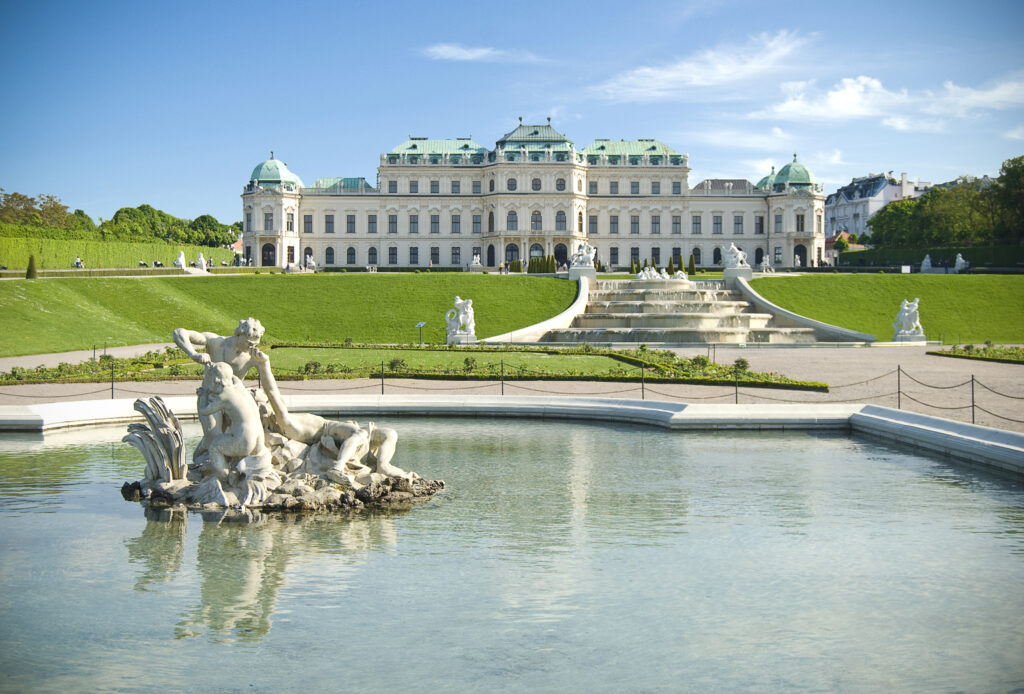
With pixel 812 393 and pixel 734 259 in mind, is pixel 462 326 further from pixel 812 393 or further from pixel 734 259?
pixel 734 259

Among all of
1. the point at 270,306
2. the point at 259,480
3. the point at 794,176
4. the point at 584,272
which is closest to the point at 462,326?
the point at 270,306

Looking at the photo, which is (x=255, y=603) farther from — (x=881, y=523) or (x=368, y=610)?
(x=881, y=523)

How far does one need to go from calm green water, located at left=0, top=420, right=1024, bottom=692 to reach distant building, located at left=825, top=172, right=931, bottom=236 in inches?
5045

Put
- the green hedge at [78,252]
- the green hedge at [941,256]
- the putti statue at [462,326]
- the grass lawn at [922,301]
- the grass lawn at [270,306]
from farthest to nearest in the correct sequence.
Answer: the green hedge at [941,256], the green hedge at [78,252], the grass lawn at [922,301], the grass lawn at [270,306], the putti statue at [462,326]

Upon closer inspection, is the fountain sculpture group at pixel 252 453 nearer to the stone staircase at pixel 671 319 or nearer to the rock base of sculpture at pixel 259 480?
the rock base of sculpture at pixel 259 480

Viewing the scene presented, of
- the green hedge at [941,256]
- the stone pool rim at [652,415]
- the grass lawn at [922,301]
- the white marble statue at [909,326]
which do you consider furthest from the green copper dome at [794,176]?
the stone pool rim at [652,415]

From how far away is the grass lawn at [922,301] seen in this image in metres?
44.3

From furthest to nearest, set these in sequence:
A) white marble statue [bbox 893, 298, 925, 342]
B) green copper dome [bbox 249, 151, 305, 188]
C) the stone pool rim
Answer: green copper dome [bbox 249, 151, 305, 188] < white marble statue [bbox 893, 298, 925, 342] < the stone pool rim

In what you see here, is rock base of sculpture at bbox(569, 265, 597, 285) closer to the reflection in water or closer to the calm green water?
the calm green water

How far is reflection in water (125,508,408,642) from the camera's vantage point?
26.4 ft

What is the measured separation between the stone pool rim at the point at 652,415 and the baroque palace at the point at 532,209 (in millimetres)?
69171

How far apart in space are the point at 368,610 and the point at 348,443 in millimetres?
3962

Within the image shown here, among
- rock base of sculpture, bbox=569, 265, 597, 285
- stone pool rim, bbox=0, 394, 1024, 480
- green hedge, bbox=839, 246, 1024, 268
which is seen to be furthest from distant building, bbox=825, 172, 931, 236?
stone pool rim, bbox=0, 394, 1024, 480

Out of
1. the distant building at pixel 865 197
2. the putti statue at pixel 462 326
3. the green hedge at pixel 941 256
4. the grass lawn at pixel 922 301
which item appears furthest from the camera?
the distant building at pixel 865 197
